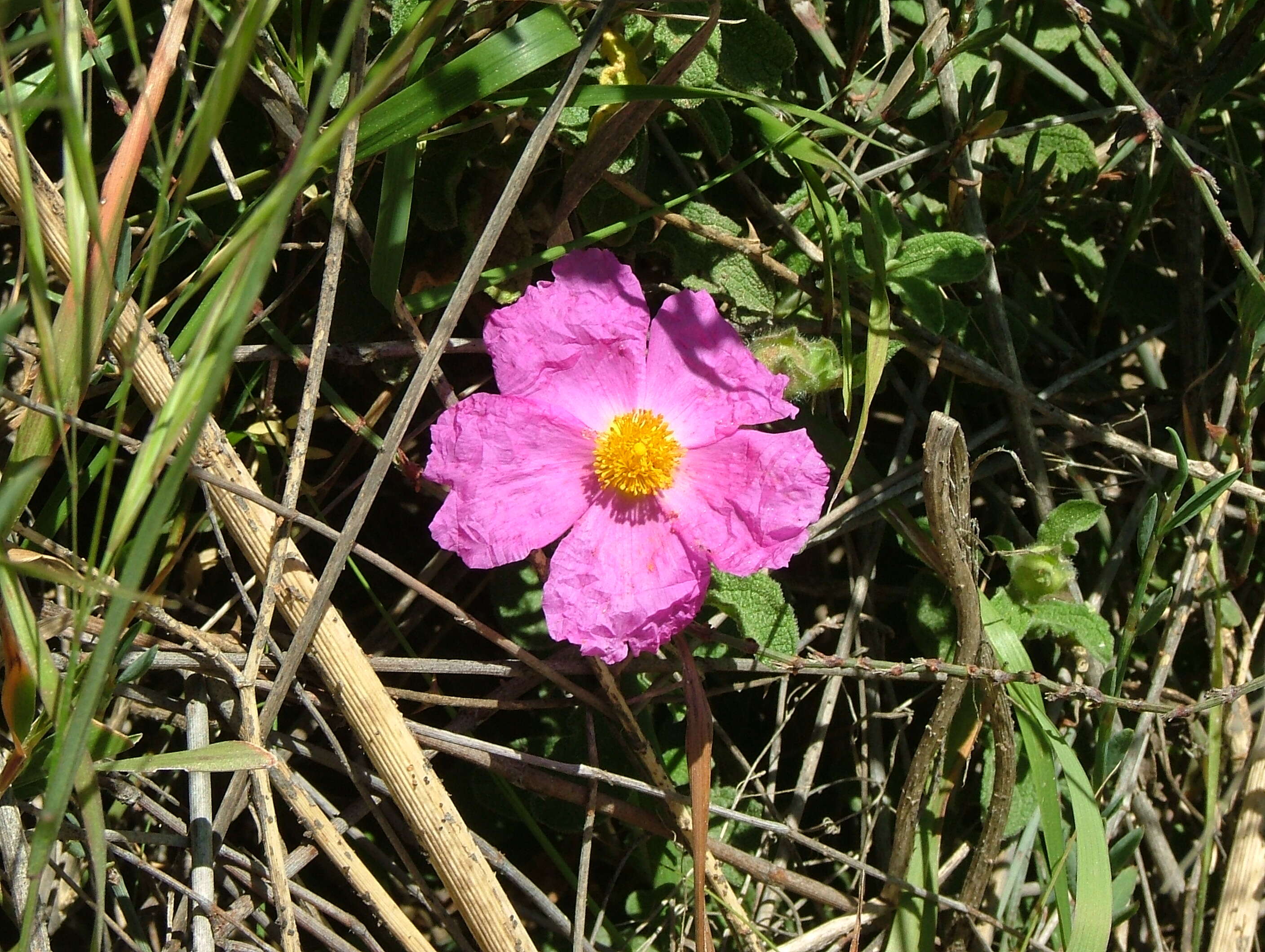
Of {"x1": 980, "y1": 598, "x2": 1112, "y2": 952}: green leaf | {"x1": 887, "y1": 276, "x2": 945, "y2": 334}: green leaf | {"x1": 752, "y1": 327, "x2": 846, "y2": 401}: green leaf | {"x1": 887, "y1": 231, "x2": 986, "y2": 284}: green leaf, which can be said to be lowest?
{"x1": 980, "y1": 598, "x2": 1112, "y2": 952}: green leaf

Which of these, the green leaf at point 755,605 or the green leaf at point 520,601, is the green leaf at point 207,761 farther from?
the green leaf at point 755,605

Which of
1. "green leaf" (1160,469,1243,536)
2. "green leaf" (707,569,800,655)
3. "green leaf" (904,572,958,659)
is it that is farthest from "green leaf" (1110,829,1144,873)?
"green leaf" (707,569,800,655)

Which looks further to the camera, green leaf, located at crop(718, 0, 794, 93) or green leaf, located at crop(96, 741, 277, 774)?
green leaf, located at crop(718, 0, 794, 93)

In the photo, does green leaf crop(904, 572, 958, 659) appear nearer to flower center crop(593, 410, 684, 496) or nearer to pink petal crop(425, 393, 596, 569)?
flower center crop(593, 410, 684, 496)

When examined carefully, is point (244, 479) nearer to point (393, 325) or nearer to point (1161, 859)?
point (393, 325)

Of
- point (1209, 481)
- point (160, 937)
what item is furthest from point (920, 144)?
point (160, 937)

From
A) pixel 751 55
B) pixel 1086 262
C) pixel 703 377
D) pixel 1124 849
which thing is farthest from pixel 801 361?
pixel 1124 849

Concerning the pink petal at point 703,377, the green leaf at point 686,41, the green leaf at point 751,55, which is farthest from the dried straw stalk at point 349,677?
the green leaf at point 751,55
